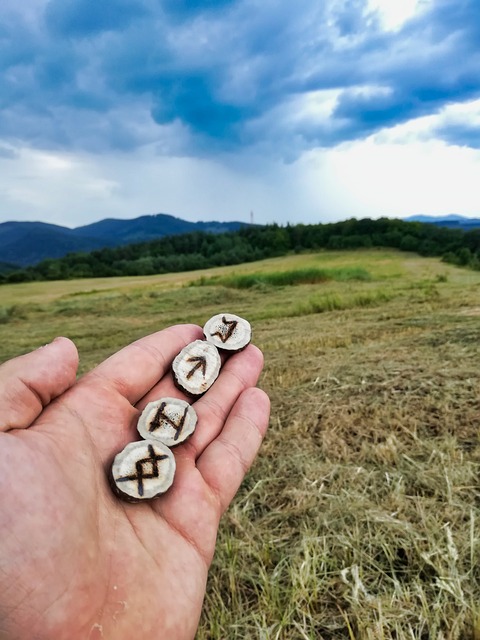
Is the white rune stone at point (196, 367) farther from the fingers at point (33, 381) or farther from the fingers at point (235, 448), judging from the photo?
the fingers at point (33, 381)

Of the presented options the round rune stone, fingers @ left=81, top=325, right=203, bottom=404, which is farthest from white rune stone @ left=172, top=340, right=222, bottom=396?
the round rune stone

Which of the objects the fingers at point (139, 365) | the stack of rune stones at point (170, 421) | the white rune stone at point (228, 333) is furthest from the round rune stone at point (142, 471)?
the white rune stone at point (228, 333)

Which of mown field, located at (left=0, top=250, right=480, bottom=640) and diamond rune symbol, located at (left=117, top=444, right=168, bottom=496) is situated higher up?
diamond rune symbol, located at (left=117, top=444, right=168, bottom=496)

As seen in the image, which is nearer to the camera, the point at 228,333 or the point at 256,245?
the point at 228,333

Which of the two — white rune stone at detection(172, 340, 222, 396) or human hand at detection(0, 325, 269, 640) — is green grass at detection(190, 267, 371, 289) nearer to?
white rune stone at detection(172, 340, 222, 396)

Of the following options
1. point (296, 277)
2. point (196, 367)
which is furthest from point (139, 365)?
point (296, 277)

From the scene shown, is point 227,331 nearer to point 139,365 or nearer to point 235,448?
point 139,365
